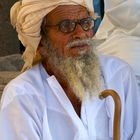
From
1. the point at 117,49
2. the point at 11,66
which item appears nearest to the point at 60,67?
the point at 117,49

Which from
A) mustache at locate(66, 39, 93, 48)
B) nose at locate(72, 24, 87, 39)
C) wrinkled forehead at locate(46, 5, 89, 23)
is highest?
wrinkled forehead at locate(46, 5, 89, 23)

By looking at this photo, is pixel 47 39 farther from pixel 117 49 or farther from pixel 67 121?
pixel 117 49

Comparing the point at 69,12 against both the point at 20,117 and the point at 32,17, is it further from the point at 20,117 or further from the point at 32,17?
the point at 20,117

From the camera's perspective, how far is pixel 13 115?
215cm

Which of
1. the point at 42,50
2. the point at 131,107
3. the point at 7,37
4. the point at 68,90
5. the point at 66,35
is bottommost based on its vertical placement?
the point at 7,37

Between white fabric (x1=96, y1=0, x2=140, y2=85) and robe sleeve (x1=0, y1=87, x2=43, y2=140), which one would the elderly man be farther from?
white fabric (x1=96, y1=0, x2=140, y2=85)

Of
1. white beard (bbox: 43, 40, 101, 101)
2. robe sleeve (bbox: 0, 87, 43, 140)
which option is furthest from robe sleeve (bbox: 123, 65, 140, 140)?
robe sleeve (bbox: 0, 87, 43, 140)

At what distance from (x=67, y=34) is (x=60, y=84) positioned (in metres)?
0.24

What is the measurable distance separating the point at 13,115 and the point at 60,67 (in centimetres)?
30

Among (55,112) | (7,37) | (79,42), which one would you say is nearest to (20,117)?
(55,112)

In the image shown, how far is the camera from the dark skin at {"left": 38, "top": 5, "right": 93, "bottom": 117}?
7.08ft

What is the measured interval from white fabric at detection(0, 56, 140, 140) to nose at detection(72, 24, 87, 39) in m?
0.22

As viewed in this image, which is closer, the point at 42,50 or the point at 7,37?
the point at 42,50

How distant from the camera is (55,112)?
7.22 feet
